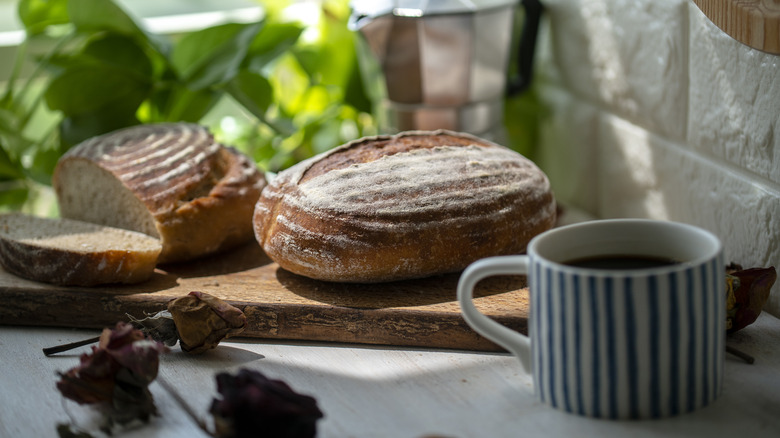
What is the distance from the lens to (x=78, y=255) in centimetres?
92

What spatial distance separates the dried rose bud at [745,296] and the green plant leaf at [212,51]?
807mm

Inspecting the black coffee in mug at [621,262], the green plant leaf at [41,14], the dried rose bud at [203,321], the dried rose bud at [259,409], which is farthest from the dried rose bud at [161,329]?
the green plant leaf at [41,14]

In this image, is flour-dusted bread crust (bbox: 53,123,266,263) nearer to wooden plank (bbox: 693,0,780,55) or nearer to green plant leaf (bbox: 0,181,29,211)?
green plant leaf (bbox: 0,181,29,211)

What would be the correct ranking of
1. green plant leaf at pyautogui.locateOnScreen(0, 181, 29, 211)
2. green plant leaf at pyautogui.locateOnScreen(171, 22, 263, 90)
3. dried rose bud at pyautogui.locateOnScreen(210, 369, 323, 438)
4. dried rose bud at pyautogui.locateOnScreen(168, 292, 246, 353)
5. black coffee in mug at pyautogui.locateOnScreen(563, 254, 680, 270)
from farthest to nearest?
green plant leaf at pyautogui.locateOnScreen(0, 181, 29, 211)
green plant leaf at pyautogui.locateOnScreen(171, 22, 263, 90)
dried rose bud at pyautogui.locateOnScreen(168, 292, 246, 353)
black coffee in mug at pyautogui.locateOnScreen(563, 254, 680, 270)
dried rose bud at pyautogui.locateOnScreen(210, 369, 323, 438)

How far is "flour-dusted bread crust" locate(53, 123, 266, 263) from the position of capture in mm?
1005

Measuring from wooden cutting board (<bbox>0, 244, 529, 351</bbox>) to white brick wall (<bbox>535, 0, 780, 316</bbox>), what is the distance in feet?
0.84

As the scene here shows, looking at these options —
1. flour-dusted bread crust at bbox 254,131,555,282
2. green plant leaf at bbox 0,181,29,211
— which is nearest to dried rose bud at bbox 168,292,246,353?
flour-dusted bread crust at bbox 254,131,555,282

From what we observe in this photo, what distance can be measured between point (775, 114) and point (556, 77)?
0.57 metres

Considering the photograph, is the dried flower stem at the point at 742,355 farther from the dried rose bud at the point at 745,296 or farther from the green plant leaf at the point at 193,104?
the green plant leaf at the point at 193,104

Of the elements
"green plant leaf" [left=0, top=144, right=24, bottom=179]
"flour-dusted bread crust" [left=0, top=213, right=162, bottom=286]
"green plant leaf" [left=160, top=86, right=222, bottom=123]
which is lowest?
"flour-dusted bread crust" [left=0, top=213, right=162, bottom=286]

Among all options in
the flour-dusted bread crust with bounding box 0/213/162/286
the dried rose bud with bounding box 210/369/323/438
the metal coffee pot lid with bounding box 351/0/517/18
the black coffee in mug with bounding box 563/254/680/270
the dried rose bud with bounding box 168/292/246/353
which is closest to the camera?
the dried rose bud with bounding box 210/369/323/438

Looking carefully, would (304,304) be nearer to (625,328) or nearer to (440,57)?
(625,328)

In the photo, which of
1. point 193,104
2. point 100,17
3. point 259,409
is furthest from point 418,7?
point 259,409

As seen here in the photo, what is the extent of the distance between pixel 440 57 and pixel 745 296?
1.93 feet
